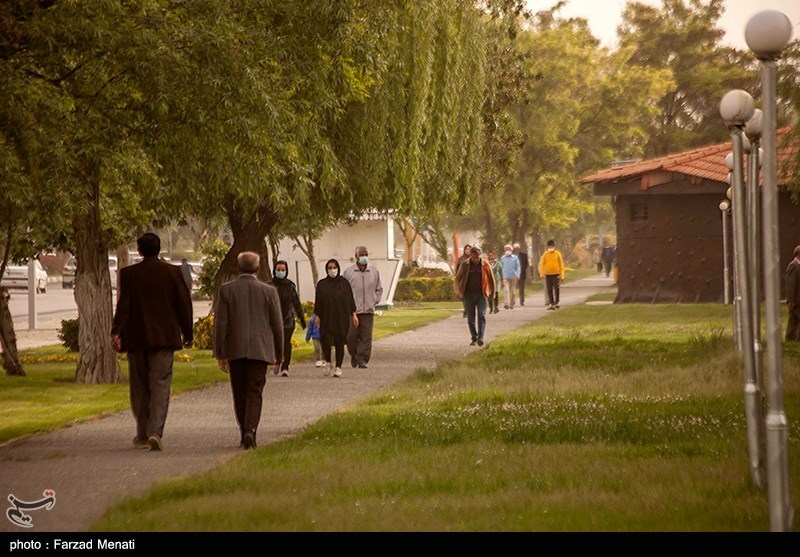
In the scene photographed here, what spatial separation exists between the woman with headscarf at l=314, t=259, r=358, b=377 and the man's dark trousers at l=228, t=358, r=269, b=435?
22.2 ft

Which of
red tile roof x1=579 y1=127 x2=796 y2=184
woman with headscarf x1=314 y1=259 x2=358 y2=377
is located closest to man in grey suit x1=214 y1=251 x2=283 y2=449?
woman with headscarf x1=314 y1=259 x2=358 y2=377

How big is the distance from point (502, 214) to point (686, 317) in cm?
2830

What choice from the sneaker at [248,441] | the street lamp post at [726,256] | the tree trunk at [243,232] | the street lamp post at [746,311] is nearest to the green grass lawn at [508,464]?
the street lamp post at [746,311]

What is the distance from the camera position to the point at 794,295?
23000mm

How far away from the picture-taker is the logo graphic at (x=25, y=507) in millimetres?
8195

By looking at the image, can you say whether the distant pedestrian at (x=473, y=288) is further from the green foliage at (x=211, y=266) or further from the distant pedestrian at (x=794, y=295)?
the green foliage at (x=211, y=266)

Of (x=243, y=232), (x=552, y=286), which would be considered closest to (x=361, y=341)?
(x=243, y=232)

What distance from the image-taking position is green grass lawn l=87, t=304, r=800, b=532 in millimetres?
8023

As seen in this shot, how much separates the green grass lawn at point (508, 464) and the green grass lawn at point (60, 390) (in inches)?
104

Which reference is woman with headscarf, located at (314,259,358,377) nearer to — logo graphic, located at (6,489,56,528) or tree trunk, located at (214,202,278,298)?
tree trunk, located at (214,202,278,298)

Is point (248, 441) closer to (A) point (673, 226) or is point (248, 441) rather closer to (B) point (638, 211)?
(A) point (673, 226)

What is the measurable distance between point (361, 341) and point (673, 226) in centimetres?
2224
